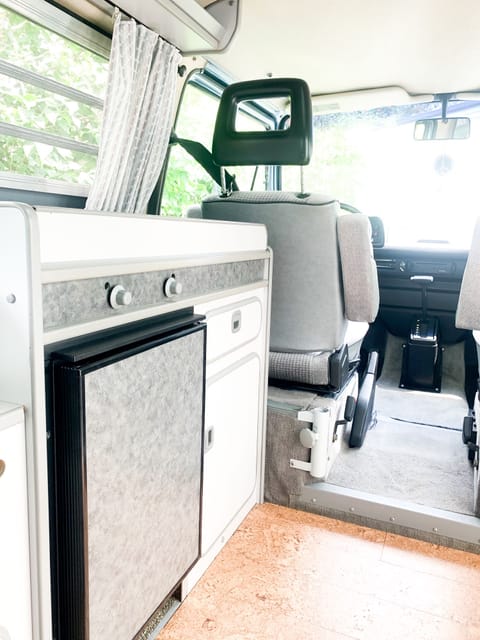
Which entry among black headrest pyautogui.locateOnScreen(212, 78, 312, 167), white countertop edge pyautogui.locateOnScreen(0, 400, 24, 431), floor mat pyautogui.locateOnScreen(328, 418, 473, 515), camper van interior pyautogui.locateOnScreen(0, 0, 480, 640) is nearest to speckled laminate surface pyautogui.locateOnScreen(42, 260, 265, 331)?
camper van interior pyautogui.locateOnScreen(0, 0, 480, 640)

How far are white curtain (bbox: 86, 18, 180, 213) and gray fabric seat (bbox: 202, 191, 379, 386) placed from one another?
11.3 inches

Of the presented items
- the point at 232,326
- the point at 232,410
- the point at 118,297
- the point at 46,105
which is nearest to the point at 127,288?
the point at 118,297

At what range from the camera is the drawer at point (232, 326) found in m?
1.51

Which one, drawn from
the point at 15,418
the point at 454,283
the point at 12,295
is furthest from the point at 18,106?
the point at 454,283

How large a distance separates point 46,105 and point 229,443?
47.6 inches

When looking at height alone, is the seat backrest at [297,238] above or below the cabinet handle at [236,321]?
above

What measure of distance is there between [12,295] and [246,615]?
114 centimetres

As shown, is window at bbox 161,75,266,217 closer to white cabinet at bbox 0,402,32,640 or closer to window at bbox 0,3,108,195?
window at bbox 0,3,108,195

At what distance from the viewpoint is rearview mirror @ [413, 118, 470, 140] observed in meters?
2.98

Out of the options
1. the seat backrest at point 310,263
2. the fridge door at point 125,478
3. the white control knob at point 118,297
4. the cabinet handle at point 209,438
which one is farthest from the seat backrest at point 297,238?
the white control knob at point 118,297

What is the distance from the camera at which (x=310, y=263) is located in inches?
80.1

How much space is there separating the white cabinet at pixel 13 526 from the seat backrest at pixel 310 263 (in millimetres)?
1384

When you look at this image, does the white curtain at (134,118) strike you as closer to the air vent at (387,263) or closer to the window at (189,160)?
the window at (189,160)

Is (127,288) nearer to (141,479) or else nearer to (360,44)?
(141,479)
